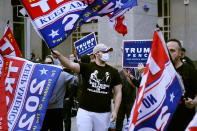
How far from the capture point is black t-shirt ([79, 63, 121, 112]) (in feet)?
19.1

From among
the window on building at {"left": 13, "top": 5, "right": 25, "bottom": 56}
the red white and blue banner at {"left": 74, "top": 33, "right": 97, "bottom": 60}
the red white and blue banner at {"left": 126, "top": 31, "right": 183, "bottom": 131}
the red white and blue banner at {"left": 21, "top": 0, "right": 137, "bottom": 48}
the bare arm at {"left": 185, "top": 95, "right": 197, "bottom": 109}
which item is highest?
the red white and blue banner at {"left": 21, "top": 0, "right": 137, "bottom": 48}

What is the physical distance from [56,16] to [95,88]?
1443 millimetres

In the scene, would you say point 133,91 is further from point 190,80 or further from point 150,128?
point 150,128

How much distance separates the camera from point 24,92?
19.3ft

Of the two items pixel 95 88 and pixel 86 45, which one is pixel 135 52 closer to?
pixel 95 88

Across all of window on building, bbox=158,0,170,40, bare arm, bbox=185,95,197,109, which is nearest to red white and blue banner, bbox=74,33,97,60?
bare arm, bbox=185,95,197,109

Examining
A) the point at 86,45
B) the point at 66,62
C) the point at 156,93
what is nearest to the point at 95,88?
the point at 66,62

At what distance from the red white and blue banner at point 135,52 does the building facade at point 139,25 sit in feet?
28.7

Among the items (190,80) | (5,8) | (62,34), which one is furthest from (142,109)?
(5,8)

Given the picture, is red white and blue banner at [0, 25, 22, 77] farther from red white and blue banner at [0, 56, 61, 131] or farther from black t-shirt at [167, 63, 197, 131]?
black t-shirt at [167, 63, 197, 131]

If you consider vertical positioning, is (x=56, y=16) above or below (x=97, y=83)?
above

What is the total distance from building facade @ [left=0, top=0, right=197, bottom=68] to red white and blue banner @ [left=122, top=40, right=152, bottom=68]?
874cm

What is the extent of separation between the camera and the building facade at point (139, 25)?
1759 centimetres

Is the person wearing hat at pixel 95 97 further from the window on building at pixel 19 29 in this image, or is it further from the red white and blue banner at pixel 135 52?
the window on building at pixel 19 29
